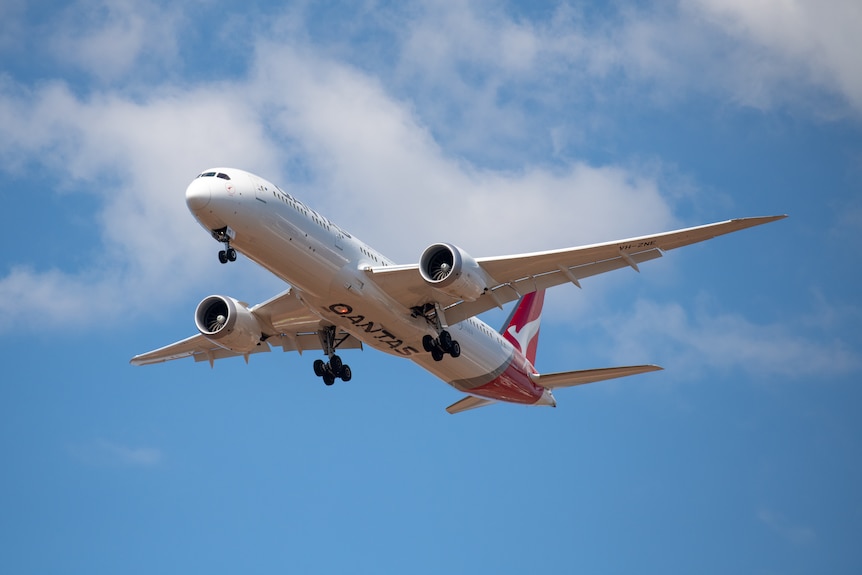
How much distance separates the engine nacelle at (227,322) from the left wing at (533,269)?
18.5ft

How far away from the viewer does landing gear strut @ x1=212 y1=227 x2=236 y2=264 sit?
3053 centimetres

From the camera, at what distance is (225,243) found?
30922 mm

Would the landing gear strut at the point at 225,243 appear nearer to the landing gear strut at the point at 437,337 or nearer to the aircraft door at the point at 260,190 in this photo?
the aircraft door at the point at 260,190

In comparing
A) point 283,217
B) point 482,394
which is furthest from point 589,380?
point 283,217

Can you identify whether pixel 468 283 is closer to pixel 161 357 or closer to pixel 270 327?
pixel 270 327

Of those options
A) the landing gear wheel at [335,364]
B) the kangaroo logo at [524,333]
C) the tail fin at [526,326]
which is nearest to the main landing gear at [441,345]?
the landing gear wheel at [335,364]

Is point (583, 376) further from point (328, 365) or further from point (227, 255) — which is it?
point (227, 255)

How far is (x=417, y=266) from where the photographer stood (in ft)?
110

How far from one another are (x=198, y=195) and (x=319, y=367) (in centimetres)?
969

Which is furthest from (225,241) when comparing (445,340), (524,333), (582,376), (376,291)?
(524,333)

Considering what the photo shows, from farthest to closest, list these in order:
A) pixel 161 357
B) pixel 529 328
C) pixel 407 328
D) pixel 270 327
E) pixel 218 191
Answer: pixel 529 328 < pixel 161 357 < pixel 270 327 < pixel 407 328 < pixel 218 191

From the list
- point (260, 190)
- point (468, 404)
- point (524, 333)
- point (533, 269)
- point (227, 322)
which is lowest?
point (227, 322)

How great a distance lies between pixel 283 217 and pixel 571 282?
9.48 meters

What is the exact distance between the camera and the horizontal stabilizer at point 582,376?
36.0 m
